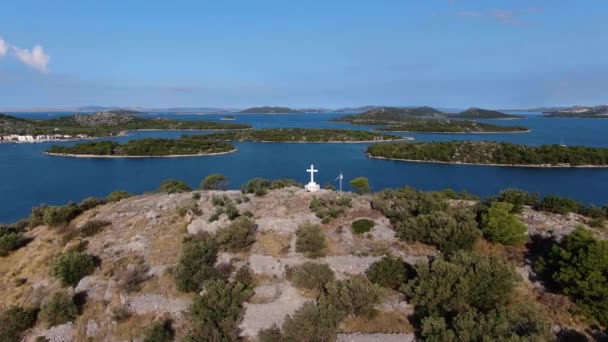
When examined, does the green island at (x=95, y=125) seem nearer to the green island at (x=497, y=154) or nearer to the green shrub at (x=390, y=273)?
the green island at (x=497, y=154)

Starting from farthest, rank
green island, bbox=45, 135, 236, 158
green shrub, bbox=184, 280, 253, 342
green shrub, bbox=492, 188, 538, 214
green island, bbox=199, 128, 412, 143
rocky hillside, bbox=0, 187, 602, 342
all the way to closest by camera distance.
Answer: green island, bbox=199, 128, 412, 143 → green island, bbox=45, 135, 236, 158 → green shrub, bbox=492, 188, 538, 214 → rocky hillside, bbox=0, 187, 602, 342 → green shrub, bbox=184, 280, 253, 342

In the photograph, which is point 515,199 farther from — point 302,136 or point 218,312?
point 302,136

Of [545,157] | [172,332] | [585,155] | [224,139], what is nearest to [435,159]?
[545,157]

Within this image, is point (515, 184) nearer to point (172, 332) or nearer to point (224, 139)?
point (172, 332)

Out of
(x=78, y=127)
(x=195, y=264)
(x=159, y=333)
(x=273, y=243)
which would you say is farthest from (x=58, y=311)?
(x=78, y=127)

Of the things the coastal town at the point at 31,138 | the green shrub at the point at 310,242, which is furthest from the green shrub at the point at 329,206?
the coastal town at the point at 31,138

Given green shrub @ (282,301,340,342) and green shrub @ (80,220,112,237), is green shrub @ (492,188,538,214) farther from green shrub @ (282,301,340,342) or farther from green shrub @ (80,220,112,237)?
green shrub @ (80,220,112,237)

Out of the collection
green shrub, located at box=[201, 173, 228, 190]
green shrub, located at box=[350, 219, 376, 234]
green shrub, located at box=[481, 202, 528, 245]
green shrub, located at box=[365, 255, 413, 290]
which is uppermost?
green shrub, located at box=[481, 202, 528, 245]

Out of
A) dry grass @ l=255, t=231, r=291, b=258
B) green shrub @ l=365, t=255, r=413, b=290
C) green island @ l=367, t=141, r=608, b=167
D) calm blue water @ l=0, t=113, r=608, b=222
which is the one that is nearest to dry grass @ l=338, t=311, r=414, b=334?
green shrub @ l=365, t=255, r=413, b=290
